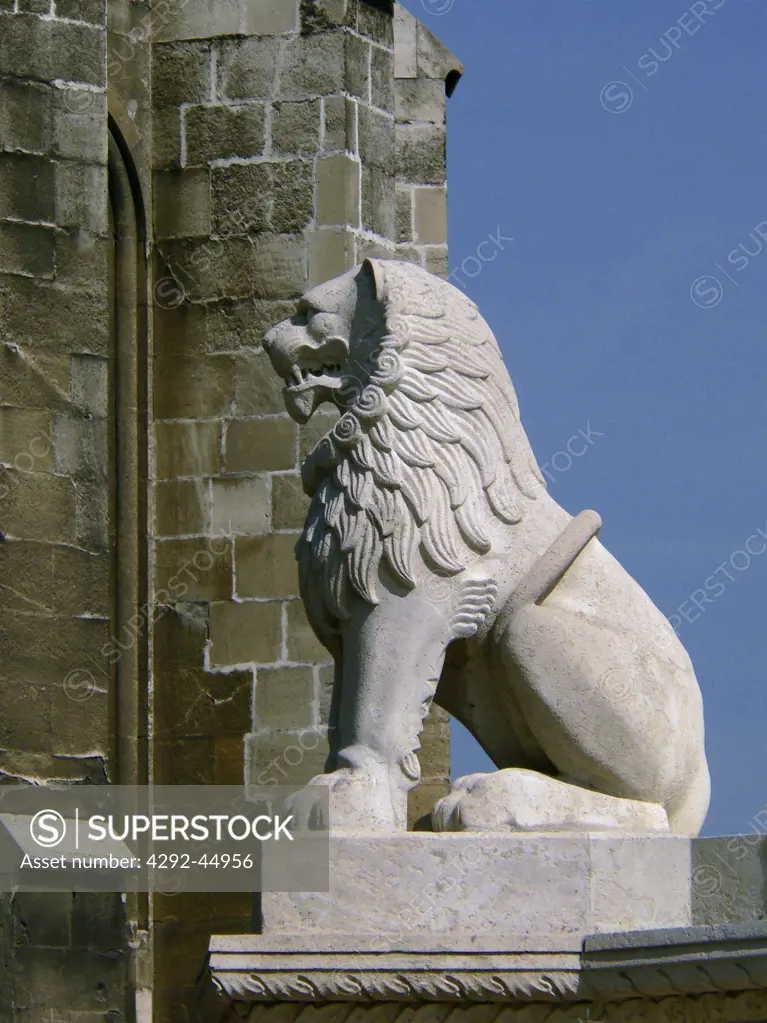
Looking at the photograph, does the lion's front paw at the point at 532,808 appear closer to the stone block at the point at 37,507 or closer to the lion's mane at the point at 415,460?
the lion's mane at the point at 415,460

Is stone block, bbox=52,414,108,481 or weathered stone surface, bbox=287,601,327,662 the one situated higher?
stone block, bbox=52,414,108,481

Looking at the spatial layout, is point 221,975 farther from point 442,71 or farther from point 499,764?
point 442,71

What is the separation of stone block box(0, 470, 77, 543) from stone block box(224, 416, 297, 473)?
1.79 m

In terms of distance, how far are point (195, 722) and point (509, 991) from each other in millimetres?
5683

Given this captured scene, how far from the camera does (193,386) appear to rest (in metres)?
12.0

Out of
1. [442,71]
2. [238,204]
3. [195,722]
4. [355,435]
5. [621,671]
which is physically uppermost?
[442,71]

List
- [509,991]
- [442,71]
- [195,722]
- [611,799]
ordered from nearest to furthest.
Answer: [509,991]
[611,799]
[195,722]
[442,71]

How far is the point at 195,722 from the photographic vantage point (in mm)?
11641

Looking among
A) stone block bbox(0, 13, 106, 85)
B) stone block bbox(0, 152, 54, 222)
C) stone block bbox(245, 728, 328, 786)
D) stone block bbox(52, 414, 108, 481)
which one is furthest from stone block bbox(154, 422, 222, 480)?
stone block bbox(0, 13, 106, 85)

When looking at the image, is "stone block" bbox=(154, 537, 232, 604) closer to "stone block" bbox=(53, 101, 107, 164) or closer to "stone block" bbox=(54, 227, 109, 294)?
"stone block" bbox=(54, 227, 109, 294)

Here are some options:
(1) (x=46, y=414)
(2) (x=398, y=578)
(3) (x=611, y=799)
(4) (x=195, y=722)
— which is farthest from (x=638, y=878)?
(4) (x=195, y=722)

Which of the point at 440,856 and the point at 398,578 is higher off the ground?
the point at 398,578

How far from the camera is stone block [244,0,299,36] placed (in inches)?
471

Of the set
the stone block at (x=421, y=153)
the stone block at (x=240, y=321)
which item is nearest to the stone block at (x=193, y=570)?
the stone block at (x=240, y=321)
